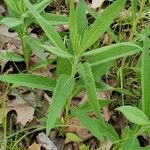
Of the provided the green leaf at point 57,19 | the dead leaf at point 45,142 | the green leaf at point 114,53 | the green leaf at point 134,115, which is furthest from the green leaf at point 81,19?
the dead leaf at point 45,142

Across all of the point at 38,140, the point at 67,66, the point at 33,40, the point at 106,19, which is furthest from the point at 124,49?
the point at 38,140

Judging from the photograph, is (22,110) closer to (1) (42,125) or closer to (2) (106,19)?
(1) (42,125)

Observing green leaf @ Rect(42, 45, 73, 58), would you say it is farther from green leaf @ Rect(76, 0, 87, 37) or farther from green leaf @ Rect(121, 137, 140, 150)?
green leaf @ Rect(121, 137, 140, 150)

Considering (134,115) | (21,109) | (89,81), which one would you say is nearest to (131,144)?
(134,115)

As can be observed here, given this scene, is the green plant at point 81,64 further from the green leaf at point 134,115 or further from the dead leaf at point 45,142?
the dead leaf at point 45,142

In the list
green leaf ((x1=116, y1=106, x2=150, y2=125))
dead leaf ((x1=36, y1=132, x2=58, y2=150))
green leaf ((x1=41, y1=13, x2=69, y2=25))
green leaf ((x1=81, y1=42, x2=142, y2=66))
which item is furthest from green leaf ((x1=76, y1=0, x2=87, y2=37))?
dead leaf ((x1=36, y1=132, x2=58, y2=150))

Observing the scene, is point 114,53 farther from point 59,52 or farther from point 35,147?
point 35,147
